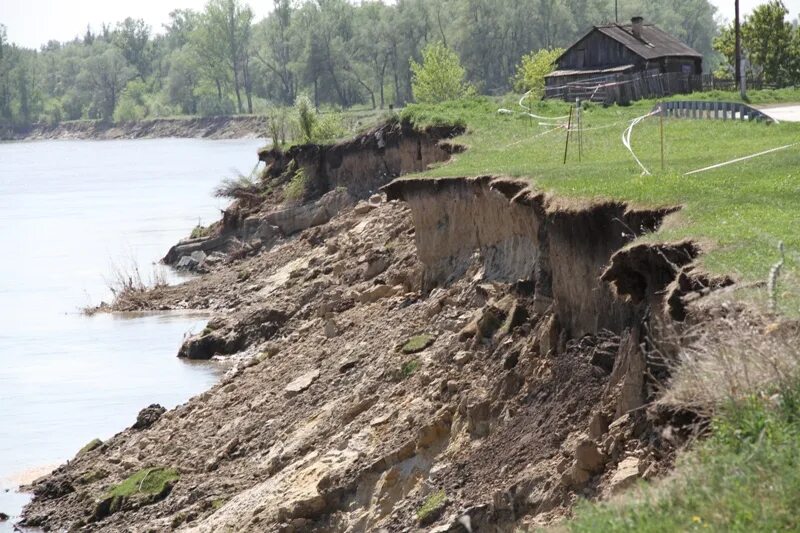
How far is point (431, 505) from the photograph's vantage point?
14.9m

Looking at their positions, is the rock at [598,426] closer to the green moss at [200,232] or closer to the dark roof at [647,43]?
the green moss at [200,232]

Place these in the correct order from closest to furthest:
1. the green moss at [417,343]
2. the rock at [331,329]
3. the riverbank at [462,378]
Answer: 1. the riverbank at [462,378]
2. the green moss at [417,343]
3. the rock at [331,329]

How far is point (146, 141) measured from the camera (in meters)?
163

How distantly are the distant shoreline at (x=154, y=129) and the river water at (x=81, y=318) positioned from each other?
45.2 m

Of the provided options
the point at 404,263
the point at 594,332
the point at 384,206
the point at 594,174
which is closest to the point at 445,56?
the point at 384,206

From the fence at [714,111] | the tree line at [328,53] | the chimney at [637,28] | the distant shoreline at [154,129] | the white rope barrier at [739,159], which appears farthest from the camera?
the distant shoreline at [154,129]

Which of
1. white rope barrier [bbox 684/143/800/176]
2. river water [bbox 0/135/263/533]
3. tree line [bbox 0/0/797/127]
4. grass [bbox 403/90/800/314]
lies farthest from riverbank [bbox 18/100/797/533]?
tree line [bbox 0/0/797/127]

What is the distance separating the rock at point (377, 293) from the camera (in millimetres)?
26812

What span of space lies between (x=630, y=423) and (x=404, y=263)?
51.9ft

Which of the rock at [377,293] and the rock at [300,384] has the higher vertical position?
the rock at [377,293]

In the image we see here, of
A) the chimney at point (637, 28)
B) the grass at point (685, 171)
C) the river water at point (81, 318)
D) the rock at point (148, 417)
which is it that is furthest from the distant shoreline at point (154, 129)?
the rock at point (148, 417)

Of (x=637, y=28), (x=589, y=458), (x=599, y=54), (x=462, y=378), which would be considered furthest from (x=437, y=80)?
(x=589, y=458)

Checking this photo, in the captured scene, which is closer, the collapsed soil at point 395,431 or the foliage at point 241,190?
the collapsed soil at point 395,431

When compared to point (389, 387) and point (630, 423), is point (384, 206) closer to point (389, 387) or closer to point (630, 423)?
point (389, 387)
